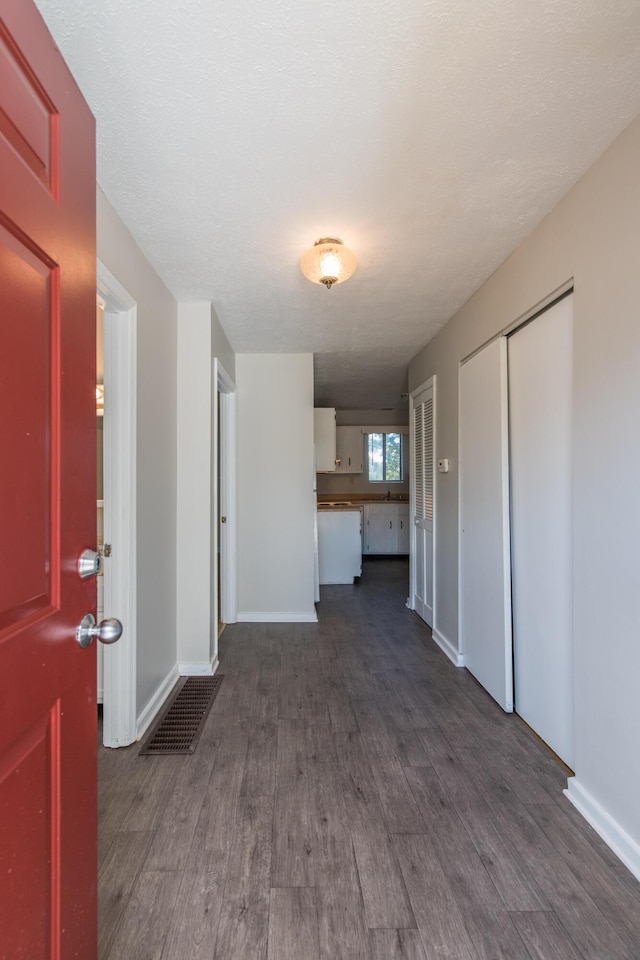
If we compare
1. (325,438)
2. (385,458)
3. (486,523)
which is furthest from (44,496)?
(385,458)

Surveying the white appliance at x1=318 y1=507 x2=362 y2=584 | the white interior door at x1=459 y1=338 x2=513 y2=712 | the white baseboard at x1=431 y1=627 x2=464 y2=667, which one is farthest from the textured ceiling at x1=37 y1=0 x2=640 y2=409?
the white appliance at x1=318 y1=507 x2=362 y2=584

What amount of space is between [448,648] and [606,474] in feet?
6.78

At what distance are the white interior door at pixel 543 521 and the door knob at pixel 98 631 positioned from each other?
1.78m

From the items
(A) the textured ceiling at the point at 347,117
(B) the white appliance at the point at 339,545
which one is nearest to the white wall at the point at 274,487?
(B) the white appliance at the point at 339,545

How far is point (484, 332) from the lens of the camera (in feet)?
8.65

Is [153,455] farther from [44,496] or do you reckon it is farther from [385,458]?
[385,458]

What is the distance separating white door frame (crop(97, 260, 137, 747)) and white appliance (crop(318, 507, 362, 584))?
332 cm

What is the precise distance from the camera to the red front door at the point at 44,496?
0.69 meters

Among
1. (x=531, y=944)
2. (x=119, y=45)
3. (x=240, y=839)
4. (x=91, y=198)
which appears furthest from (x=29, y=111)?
(x=531, y=944)

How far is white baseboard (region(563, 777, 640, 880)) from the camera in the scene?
1423 mm

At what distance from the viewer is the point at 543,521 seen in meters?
2.11

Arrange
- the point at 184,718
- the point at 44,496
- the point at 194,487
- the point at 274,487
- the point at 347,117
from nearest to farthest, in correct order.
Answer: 1. the point at 44,496
2. the point at 347,117
3. the point at 184,718
4. the point at 194,487
5. the point at 274,487

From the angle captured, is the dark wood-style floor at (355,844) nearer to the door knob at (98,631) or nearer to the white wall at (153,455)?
the white wall at (153,455)

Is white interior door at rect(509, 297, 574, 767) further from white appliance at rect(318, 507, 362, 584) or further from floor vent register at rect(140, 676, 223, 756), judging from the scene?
white appliance at rect(318, 507, 362, 584)
